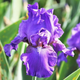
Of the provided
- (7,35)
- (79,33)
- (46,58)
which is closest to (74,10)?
(79,33)

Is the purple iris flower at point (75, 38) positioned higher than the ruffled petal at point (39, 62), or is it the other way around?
the ruffled petal at point (39, 62)

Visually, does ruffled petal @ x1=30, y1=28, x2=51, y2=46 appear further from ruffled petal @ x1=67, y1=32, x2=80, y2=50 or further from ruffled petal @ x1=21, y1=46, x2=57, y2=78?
ruffled petal @ x1=67, y1=32, x2=80, y2=50

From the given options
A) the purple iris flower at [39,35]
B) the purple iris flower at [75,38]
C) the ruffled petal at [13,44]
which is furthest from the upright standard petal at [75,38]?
the ruffled petal at [13,44]

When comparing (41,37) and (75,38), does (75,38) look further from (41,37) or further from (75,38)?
(41,37)

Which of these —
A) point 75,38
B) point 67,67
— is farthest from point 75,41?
point 67,67

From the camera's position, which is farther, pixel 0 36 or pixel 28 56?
pixel 0 36

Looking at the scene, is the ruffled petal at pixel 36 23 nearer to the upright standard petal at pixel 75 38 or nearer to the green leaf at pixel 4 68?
the green leaf at pixel 4 68

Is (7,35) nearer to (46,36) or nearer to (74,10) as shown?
(46,36)

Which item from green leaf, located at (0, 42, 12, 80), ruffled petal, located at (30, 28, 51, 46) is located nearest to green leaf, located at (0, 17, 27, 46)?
green leaf, located at (0, 42, 12, 80)
